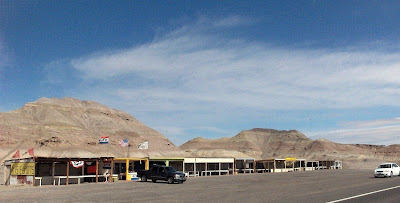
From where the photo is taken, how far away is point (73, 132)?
113938 mm

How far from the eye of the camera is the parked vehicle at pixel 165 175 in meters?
36.9

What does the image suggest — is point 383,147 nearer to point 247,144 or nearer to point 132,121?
point 247,144

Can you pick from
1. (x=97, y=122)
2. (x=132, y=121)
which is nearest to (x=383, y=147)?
(x=132, y=121)

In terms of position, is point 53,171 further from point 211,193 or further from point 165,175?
point 211,193

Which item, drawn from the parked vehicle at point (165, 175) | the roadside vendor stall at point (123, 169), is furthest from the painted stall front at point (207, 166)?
the parked vehicle at point (165, 175)

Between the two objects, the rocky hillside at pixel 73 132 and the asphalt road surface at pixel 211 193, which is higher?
the rocky hillside at pixel 73 132

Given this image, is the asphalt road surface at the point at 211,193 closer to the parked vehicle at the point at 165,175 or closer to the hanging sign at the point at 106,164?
the parked vehicle at the point at 165,175

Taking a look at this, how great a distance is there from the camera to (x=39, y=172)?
37.9 metres

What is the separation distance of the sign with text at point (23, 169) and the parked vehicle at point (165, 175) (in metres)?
11.3

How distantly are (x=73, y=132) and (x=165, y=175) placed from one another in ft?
276

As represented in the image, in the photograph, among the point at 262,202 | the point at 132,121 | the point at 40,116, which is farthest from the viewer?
the point at 132,121

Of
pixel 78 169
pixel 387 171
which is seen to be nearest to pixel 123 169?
pixel 78 169

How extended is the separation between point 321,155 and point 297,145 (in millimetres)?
28646

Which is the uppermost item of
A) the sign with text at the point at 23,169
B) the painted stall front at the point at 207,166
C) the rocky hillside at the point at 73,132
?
the rocky hillside at the point at 73,132
